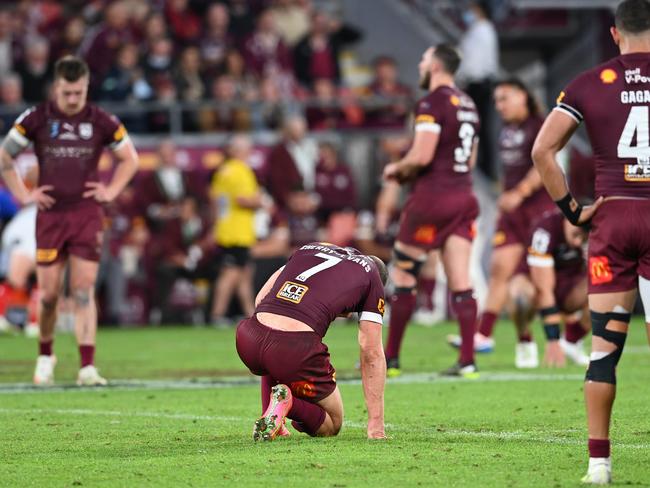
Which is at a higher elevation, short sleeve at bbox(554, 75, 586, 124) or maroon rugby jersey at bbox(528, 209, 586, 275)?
short sleeve at bbox(554, 75, 586, 124)

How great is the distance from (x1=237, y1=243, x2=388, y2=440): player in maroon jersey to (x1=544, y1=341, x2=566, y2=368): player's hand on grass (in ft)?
16.9

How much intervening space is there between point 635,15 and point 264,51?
57.3 ft

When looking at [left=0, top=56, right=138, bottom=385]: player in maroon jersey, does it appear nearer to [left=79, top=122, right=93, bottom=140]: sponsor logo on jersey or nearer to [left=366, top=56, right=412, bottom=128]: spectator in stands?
[left=79, top=122, right=93, bottom=140]: sponsor logo on jersey

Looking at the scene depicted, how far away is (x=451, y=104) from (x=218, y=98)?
10.9 metres

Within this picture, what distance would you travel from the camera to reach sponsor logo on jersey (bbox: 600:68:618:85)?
6.35 meters

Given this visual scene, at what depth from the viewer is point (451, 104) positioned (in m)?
11.8

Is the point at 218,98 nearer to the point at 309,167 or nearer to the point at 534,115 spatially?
the point at 309,167

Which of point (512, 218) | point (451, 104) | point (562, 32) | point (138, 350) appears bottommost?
point (138, 350)

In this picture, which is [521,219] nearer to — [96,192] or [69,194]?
[96,192]

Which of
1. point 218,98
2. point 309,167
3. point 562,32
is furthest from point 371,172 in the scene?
point 562,32

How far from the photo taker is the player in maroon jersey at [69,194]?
1138cm

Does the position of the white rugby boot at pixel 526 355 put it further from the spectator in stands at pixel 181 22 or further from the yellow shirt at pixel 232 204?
the spectator in stands at pixel 181 22

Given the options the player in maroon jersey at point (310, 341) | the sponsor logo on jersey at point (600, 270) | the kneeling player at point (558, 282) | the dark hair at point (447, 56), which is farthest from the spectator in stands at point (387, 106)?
the sponsor logo on jersey at point (600, 270)

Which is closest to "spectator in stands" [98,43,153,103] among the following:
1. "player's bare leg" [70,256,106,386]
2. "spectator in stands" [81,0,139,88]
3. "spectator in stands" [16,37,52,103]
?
"spectator in stands" [81,0,139,88]
